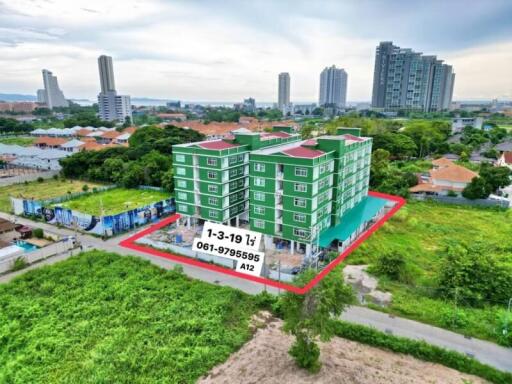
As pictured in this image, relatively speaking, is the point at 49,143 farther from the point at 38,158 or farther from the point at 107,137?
the point at 38,158

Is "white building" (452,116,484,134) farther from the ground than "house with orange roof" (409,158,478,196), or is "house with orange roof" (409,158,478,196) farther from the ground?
"white building" (452,116,484,134)

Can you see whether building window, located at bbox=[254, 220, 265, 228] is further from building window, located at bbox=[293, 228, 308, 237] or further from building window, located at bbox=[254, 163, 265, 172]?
building window, located at bbox=[254, 163, 265, 172]

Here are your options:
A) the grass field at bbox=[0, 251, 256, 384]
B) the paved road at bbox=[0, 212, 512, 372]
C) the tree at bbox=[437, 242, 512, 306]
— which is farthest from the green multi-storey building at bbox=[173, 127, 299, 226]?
the tree at bbox=[437, 242, 512, 306]

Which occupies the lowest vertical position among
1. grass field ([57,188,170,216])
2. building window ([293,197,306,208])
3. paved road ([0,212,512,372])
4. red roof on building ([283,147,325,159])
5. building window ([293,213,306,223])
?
paved road ([0,212,512,372])

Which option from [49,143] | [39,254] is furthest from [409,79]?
[39,254]

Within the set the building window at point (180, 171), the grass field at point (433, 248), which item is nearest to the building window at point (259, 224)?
the grass field at point (433, 248)

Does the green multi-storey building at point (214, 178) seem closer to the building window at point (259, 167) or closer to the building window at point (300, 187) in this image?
the building window at point (259, 167)

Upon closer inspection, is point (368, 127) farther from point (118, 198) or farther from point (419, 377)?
point (419, 377)

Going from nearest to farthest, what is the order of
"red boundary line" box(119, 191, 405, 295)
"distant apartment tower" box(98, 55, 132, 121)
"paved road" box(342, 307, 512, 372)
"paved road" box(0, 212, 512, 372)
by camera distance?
"paved road" box(342, 307, 512, 372) < "paved road" box(0, 212, 512, 372) < "red boundary line" box(119, 191, 405, 295) < "distant apartment tower" box(98, 55, 132, 121)
